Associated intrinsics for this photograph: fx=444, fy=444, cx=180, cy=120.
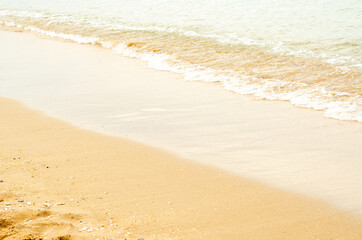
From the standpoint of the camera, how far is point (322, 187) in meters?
4.38

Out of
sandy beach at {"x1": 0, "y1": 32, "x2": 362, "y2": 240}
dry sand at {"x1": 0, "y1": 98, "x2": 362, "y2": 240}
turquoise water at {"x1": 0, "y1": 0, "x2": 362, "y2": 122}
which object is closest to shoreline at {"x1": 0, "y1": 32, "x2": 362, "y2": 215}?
sandy beach at {"x1": 0, "y1": 32, "x2": 362, "y2": 240}

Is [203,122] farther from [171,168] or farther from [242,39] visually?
[242,39]

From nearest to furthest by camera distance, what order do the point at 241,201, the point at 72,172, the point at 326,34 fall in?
the point at 241,201 → the point at 72,172 → the point at 326,34

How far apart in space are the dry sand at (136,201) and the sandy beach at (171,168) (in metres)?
0.01

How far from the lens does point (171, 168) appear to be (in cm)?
490

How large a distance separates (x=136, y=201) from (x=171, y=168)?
86 cm

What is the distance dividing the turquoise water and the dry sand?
275 centimetres

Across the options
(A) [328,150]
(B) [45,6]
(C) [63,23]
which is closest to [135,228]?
(A) [328,150]

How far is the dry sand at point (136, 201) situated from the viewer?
3590mm

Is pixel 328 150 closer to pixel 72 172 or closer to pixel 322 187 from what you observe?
pixel 322 187

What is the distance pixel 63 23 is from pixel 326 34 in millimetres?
9142

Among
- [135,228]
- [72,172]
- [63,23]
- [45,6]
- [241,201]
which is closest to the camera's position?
[135,228]

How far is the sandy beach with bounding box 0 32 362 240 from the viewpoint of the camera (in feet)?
12.1

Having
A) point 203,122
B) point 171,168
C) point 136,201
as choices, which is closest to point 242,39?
point 203,122
